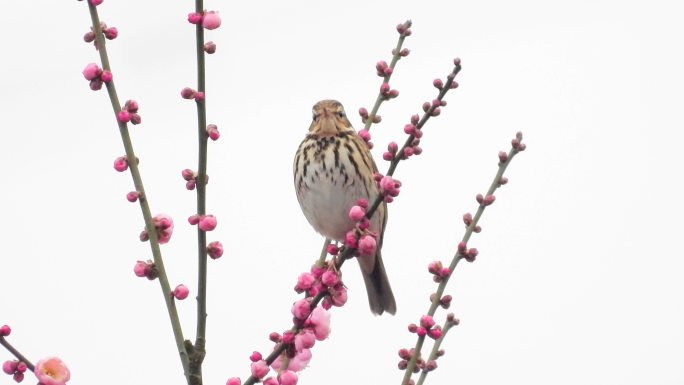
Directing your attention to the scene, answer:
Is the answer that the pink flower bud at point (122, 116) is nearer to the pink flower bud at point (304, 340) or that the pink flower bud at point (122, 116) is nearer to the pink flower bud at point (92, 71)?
the pink flower bud at point (92, 71)

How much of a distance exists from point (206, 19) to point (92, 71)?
1.50ft

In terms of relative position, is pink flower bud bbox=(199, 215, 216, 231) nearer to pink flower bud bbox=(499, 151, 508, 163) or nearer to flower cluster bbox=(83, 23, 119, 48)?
flower cluster bbox=(83, 23, 119, 48)

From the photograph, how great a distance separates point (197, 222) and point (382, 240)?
177 inches

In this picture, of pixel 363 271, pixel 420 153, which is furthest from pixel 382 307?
pixel 420 153

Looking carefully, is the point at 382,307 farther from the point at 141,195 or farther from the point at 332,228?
the point at 141,195

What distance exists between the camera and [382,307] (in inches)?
282

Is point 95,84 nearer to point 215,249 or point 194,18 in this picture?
point 194,18

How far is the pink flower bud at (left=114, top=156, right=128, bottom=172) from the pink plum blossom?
26.9 inches

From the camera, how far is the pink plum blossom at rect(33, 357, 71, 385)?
10.1 feet

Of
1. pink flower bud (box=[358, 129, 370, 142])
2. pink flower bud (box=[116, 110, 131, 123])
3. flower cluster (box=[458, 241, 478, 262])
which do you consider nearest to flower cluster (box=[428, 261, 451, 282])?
flower cluster (box=[458, 241, 478, 262])

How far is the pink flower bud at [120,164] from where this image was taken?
133 inches

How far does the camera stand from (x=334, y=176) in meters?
6.88

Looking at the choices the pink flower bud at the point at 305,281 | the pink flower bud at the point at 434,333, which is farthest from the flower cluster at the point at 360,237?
the pink flower bud at the point at 434,333

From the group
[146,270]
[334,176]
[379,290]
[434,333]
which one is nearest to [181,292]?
[146,270]
